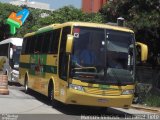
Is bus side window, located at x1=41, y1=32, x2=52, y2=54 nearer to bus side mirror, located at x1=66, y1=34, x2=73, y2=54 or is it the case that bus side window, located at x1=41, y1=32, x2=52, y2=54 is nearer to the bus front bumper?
bus side mirror, located at x1=66, y1=34, x2=73, y2=54

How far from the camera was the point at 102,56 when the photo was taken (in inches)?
629

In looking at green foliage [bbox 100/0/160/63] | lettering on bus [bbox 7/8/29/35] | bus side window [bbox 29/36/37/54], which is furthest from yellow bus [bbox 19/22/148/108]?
lettering on bus [bbox 7/8/29/35]

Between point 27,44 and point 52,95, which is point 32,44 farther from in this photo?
point 52,95

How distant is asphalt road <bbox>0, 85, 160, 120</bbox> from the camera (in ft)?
48.6

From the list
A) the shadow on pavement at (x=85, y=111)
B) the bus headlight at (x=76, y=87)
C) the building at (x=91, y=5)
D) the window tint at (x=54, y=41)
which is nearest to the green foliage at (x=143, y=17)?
the shadow on pavement at (x=85, y=111)

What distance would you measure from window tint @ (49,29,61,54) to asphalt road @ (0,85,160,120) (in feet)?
7.03

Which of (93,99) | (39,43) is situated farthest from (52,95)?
(39,43)

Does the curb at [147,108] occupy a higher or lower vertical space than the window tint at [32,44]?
lower

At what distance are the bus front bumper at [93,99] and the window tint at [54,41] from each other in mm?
2572

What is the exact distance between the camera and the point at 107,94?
15.8 metres

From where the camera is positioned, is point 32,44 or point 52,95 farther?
point 32,44

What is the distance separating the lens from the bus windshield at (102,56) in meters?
15.7

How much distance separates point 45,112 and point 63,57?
2.01m

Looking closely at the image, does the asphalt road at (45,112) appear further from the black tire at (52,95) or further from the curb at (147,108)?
the curb at (147,108)
